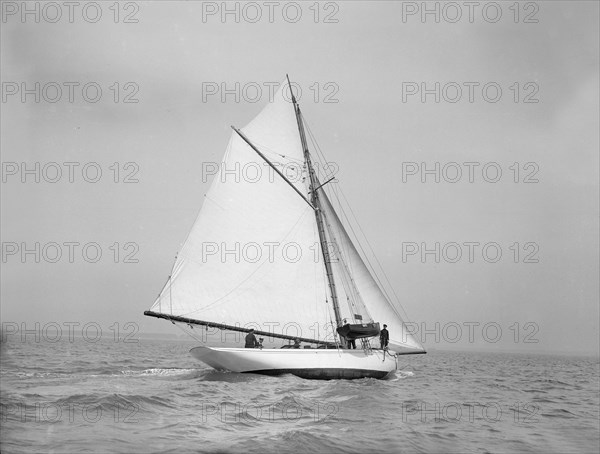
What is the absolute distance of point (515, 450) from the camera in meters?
14.3

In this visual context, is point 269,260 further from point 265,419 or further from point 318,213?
point 265,419

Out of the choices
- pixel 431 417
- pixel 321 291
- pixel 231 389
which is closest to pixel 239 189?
pixel 321 291

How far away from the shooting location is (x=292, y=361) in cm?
2872

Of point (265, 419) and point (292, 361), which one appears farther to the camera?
point (292, 361)

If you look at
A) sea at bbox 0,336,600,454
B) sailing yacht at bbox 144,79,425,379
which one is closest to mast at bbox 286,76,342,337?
sailing yacht at bbox 144,79,425,379

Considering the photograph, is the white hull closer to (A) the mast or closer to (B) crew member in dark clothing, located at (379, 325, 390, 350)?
(B) crew member in dark clothing, located at (379, 325, 390, 350)

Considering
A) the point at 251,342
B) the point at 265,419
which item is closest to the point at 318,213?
the point at 251,342

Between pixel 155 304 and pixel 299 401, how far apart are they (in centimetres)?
1136

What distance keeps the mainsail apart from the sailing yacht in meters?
0.05

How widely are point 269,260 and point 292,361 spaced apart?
17.8 ft

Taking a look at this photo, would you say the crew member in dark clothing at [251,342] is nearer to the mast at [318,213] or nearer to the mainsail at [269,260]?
the mainsail at [269,260]

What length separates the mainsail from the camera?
29.7m

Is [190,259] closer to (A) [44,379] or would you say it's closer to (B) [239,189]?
(B) [239,189]

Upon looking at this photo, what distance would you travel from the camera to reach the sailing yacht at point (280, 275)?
2928 centimetres
